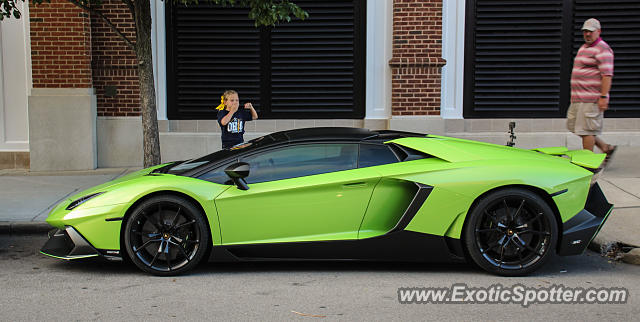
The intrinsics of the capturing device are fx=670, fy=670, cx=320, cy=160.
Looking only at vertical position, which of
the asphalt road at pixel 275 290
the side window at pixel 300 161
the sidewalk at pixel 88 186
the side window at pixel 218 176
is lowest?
the asphalt road at pixel 275 290

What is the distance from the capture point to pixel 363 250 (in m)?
5.38

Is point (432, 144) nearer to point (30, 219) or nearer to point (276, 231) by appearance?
point (276, 231)

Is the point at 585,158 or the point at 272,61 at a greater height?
the point at 272,61

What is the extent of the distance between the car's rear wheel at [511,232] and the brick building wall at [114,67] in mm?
7384

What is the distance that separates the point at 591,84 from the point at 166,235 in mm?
5684

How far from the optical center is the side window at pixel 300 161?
17.9 ft

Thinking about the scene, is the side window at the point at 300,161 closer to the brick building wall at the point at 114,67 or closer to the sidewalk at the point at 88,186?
the sidewalk at the point at 88,186

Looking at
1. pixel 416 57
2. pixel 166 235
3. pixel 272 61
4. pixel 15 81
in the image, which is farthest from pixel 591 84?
pixel 15 81

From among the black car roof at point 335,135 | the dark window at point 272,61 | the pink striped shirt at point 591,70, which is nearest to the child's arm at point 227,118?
the black car roof at point 335,135

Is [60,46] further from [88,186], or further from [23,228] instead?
[23,228]

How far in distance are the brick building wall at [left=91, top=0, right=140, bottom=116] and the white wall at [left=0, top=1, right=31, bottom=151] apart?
1120mm

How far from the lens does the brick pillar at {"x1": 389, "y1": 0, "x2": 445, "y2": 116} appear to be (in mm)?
11055

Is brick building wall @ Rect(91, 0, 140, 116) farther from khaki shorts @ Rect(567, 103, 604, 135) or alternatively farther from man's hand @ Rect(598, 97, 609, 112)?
man's hand @ Rect(598, 97, 609, 112)

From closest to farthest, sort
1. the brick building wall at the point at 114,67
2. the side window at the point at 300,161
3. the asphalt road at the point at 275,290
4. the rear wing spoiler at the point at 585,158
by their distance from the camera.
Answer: the asphalt road at the point at 275,290, the side window at the point at 300,161, the rear wing spoiler at the point at 585,158, the brick building wall at the point at 114,67
